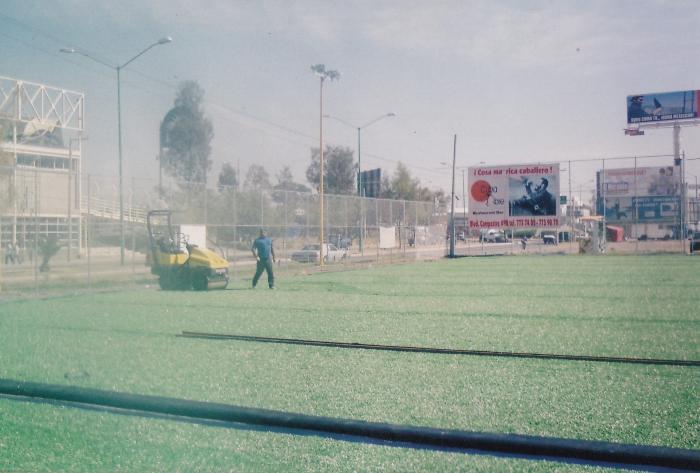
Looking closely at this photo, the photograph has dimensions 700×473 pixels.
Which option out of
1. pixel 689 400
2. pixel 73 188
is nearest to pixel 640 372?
pixel 689 400

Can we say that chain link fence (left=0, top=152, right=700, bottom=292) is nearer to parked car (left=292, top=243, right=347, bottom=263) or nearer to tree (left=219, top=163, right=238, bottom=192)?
parked car (left=292, top=243, right=347, bottom=263)

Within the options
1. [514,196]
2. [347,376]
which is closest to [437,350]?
[347,376]

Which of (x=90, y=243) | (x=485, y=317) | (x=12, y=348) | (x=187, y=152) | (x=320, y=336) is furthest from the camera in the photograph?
(x=187, y=152)

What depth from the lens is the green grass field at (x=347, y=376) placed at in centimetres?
481

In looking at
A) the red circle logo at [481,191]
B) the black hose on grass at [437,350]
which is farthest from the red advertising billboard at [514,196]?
the black hose on grass at [437,350]

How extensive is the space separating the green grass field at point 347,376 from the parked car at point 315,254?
611 inches

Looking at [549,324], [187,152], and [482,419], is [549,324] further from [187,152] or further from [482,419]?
[187,152]

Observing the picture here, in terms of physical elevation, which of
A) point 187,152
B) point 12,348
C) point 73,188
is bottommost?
point 12,348

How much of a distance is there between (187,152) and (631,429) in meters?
26.3

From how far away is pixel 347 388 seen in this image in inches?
261

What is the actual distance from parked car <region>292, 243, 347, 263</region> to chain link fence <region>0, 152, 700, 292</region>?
32 centimetres

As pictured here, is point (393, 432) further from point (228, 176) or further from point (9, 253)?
point (228, 176)

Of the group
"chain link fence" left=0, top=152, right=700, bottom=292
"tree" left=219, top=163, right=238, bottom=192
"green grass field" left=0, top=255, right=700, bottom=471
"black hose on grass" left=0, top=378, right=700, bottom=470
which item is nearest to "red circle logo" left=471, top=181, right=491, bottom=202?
"chain link fence" left=0, top=152, right=700, bottom=292

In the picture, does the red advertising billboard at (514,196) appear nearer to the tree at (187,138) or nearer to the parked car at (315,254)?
the parked car at (315,254)
